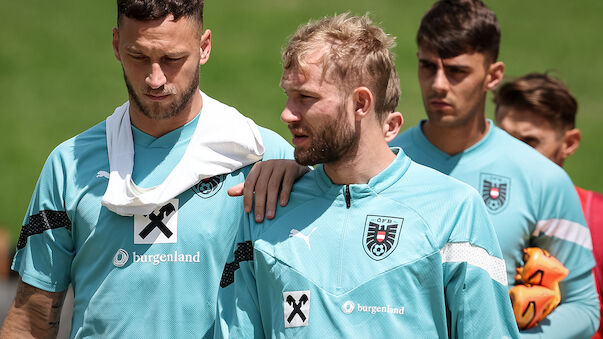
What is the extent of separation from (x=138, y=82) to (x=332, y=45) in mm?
864

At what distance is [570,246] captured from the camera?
4328 mm

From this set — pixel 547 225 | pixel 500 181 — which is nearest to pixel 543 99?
pixel 500 181

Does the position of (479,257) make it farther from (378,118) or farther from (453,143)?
(453,143)

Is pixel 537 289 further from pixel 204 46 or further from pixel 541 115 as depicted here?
pixel 204 46

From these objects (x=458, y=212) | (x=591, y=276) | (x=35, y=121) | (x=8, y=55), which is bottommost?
(x=591, y=276)

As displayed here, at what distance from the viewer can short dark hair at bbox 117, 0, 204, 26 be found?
12.2 feet

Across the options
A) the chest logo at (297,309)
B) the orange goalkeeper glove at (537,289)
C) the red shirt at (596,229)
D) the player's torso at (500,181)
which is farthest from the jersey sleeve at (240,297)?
the red shirt at (596,229)

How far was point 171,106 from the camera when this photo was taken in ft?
12.4

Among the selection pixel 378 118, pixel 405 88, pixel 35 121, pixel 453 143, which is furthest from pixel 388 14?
→ pixel 378 118

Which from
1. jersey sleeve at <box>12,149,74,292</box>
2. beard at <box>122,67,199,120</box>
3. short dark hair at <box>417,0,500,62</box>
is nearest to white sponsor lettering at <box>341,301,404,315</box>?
beard at <box>122,67,199,120</box>

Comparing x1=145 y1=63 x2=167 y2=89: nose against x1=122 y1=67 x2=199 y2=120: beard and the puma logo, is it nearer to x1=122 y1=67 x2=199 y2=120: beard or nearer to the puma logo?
x1=122 y1=67 x2=199 y2=120: beard

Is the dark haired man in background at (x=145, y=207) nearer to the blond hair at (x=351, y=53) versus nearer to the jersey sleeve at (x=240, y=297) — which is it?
the jersey sleeve at (x=240, y=297)

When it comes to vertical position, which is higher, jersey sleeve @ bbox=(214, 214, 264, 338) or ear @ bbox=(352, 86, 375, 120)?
ear @ bbox=(352, 86, 375, 120)

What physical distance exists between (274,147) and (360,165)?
0.62 m
